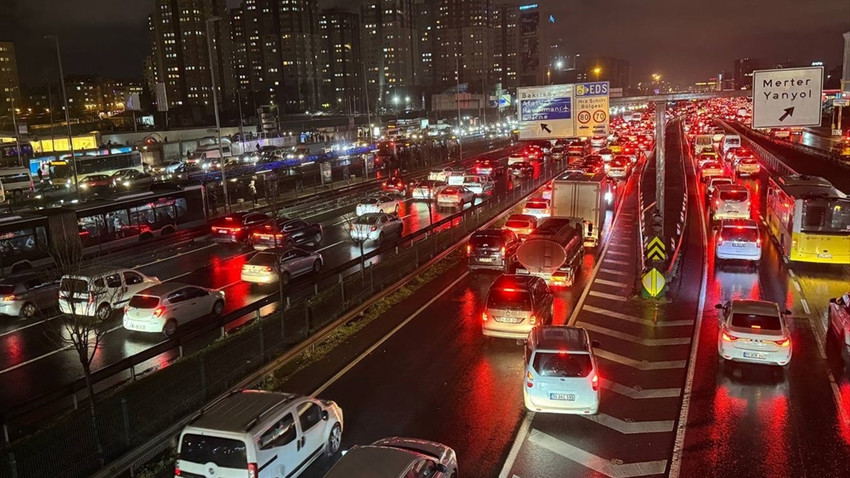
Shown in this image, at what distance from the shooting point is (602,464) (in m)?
11.0

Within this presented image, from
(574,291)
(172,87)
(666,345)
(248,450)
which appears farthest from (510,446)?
(172,87)

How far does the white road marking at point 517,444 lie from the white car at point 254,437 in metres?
3.14

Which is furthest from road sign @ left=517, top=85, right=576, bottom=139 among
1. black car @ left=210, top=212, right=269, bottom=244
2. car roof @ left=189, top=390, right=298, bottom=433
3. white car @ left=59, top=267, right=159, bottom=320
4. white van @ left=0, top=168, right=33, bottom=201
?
white van @ left=0, top=168, right=33, bottom=201

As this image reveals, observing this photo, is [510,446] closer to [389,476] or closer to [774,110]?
[389,476]

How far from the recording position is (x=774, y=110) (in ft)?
67.6

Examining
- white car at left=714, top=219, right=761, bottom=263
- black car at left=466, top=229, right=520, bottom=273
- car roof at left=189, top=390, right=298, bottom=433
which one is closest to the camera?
car roof at left=189, top=390, right=298, bottom=433

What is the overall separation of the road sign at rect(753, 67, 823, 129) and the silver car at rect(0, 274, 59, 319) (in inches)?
924

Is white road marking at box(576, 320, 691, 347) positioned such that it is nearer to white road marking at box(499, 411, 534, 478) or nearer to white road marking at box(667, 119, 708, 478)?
white road marking at box(667, 119, 708, 478)

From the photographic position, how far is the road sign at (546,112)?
31.5m

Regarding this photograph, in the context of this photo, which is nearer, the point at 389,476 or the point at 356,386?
the point at 389,476

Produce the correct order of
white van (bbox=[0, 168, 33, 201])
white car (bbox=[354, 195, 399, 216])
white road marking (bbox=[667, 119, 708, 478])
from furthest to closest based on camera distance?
white van (bbox=[0, 168, 33, 201]) < white car (bbox=[354, 195, 399, 216]) < white road marking (bbox=[667, 119, 708, 478])

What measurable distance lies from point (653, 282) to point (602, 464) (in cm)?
1152

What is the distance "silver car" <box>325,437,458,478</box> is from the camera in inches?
333

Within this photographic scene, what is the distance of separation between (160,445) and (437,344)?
7.85 meters
